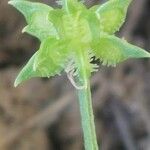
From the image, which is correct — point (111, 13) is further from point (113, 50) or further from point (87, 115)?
point (87, 115)

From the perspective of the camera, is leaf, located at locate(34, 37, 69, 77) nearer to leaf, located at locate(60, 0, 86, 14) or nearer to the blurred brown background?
leaf, located at locate(60, 0, 86, 14)

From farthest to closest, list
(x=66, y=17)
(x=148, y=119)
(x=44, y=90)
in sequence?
(x=44, y=90) < (x=148, y=119) < (x=66, y=17)

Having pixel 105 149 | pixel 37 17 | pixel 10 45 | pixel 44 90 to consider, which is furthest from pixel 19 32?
pixel 37 17

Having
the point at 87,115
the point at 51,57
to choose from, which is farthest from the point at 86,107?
the point at 51,57

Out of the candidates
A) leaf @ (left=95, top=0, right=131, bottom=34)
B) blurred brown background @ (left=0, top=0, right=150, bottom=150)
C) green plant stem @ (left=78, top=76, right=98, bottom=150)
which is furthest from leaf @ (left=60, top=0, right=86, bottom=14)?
blurred brown background @ (left=0, top=0, right=150, bottom=150)

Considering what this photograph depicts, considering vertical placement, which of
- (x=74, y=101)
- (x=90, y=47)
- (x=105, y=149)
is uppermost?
(x=90, y=47)

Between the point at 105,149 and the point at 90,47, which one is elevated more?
the point at 90,47

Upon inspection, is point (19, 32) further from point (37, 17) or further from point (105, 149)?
point (37, 17)
